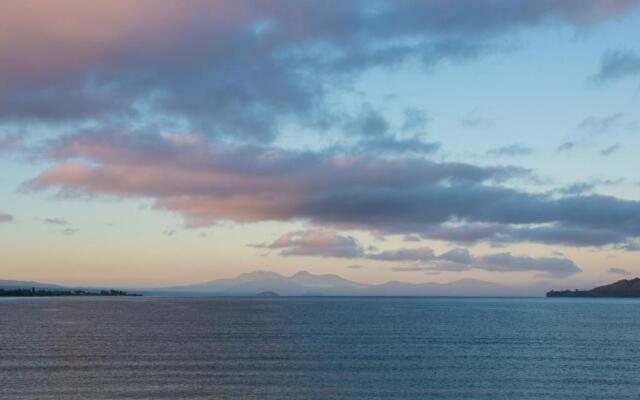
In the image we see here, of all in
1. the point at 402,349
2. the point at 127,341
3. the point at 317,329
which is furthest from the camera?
the point at 317,329

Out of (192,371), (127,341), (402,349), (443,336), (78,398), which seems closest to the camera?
(78,398)

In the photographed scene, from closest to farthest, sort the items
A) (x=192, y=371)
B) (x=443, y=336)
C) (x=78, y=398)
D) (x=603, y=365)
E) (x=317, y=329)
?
(x=78, y=398) → (x=192, y=371) → (x=603, y=365) → (x=443, y=336) → (x=317, y=329)

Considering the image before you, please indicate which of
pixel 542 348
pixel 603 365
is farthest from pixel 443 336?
pixel 603 365

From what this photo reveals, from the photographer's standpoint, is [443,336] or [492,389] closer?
[492,389]

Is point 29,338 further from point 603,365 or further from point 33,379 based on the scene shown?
point 603,365

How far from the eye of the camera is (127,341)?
102 metres

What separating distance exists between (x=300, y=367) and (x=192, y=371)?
11.7 m

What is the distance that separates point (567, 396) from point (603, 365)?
22835 millimetres

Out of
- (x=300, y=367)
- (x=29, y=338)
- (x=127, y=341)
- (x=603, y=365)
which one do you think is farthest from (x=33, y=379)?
(x=603, y=365)

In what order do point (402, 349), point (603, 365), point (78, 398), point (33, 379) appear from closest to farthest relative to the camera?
point (78, 398)
point (33, 379)
point (603, 365)
point (402, 349)

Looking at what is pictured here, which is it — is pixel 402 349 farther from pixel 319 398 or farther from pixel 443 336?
pixel 319 398

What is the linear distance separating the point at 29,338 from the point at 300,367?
5410 cm

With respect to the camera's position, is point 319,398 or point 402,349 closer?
point 319,398

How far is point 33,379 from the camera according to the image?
6412 cm
